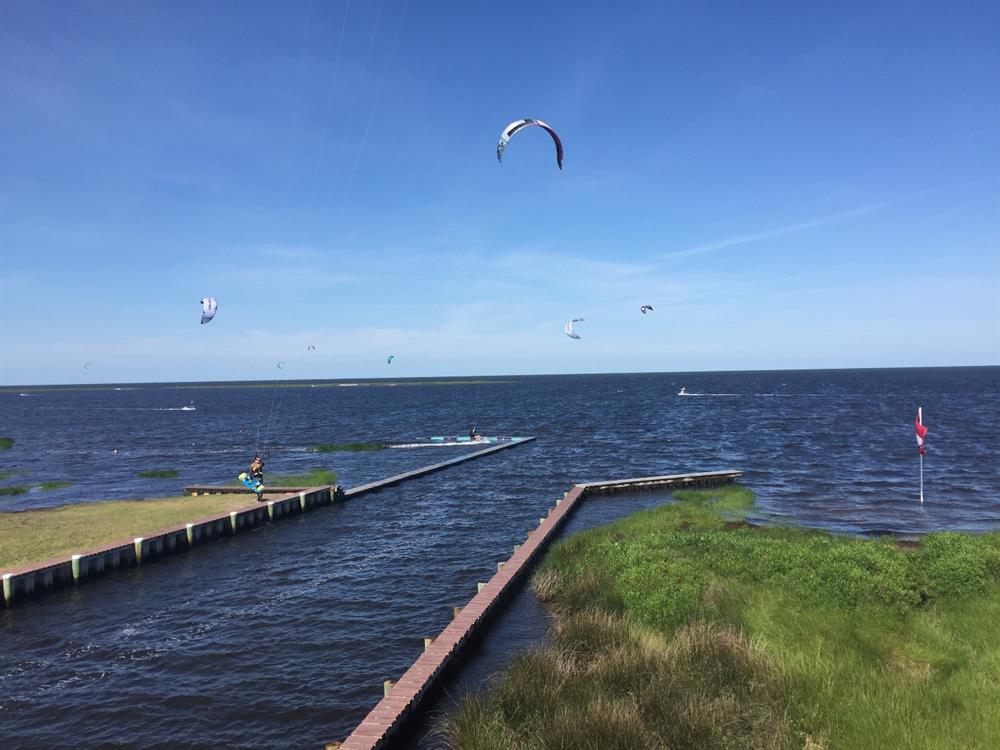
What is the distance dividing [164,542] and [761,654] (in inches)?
903

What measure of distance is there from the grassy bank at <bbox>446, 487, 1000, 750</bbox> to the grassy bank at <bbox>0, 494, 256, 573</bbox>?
18.0m

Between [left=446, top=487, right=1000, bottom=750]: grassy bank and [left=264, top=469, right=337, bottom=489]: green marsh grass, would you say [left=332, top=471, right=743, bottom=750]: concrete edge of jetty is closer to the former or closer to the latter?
[left=446, top=487, right=1000, bottom=750]: grassy bank

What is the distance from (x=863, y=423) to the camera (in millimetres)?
81688

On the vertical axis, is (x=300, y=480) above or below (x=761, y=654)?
below

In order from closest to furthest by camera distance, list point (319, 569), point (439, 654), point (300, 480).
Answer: point (439, 654)
point (319, 569)
point (300, 480)

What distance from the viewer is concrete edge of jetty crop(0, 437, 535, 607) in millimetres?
20578

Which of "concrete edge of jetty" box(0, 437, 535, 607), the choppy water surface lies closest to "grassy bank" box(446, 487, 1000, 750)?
the choppy water surface

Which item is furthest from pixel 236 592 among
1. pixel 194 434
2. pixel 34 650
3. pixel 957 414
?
pixel 957 414

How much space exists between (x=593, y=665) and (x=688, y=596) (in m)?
4.19

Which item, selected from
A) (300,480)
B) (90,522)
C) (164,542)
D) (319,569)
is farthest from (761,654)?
(300,480)

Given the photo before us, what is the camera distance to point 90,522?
95.1 ft

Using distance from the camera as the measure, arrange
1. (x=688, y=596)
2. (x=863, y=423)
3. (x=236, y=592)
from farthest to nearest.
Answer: (x=863, y=423)
(x=236, y=592)
(x=688, y=596)

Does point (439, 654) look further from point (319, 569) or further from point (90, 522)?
point (90, 522)

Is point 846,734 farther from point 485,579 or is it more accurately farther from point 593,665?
point 485,579
